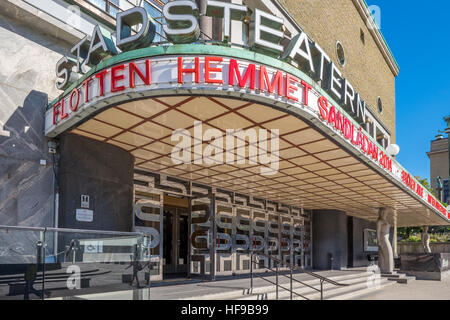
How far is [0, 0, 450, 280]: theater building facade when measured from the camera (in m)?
6.98

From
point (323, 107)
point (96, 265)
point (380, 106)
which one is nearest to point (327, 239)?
point (380, 106)

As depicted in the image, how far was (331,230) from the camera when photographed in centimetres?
2247

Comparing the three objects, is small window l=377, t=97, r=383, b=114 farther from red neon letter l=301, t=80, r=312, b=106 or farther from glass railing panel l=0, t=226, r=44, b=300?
glass railing panel l=0, t=226, r=44, b=300

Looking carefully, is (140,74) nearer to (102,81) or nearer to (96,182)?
(102,81)

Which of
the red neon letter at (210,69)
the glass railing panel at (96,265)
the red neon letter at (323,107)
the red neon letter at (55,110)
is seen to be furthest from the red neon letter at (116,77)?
the red neon letter at (323,107)

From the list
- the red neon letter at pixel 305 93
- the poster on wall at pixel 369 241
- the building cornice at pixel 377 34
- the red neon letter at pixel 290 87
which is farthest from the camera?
the poster on wall at pixel 369 241

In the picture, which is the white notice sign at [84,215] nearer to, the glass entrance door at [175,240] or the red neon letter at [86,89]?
the red neon letter at [86,89]

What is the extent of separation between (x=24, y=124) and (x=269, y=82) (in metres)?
5.22

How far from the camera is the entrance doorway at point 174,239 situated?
645 inches

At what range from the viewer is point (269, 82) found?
23.1ft

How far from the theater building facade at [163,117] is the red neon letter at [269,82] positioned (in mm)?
26

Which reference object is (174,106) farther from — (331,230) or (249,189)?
(331,230)

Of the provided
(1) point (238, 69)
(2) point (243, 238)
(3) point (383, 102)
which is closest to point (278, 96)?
(1) point (238, 69)

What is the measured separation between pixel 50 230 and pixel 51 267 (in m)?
0.54
